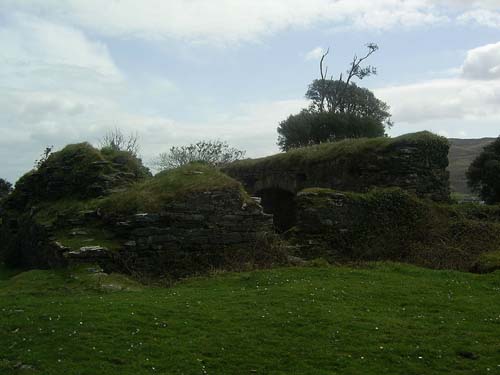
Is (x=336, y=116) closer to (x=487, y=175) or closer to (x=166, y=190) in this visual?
(x=487, y=175)

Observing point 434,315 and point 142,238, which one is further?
point 142,238

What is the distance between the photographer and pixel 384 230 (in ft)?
44.8

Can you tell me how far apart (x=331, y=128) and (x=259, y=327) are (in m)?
27.2

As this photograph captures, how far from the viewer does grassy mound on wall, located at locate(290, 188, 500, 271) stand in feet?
42.5

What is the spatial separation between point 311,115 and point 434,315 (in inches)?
1188

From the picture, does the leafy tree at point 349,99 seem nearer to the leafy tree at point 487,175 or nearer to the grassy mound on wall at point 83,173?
the leafy tree at point 487,175

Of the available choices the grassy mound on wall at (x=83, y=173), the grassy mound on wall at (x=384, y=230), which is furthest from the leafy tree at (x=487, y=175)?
the grassy mound on wall at (x=83, y=173)

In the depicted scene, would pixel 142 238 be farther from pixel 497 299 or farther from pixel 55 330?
pixel 497 299

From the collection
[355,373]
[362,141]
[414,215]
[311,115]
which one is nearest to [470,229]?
[414,215]

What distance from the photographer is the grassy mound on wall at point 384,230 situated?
42.5 ft

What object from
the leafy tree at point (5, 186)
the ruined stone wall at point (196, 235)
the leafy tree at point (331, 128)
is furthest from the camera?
the leafy tree at point (5, 186)

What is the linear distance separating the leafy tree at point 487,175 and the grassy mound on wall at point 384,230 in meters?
15.5

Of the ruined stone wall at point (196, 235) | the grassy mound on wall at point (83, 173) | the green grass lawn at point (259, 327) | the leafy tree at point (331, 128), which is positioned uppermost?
the leafy tree at point (331, 128)

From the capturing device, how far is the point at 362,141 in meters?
17.7
